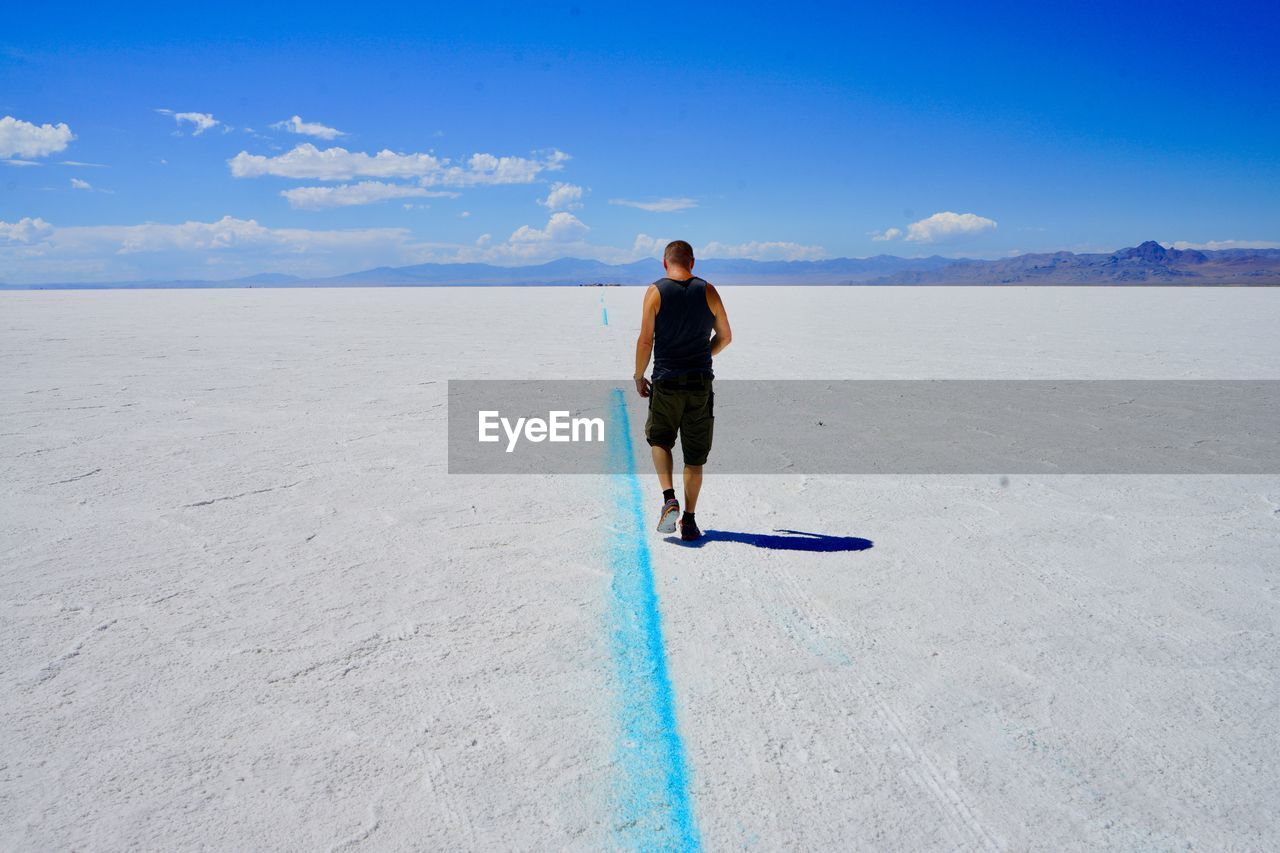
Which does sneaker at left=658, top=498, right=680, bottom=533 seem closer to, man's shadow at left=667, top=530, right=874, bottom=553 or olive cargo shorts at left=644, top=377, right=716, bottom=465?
man's shadow at left=667, top=530, right=874, bottom=553

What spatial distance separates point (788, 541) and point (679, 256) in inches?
66.8

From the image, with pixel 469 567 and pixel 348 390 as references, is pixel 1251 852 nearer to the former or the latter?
pixel 469 567

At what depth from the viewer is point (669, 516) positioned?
4289 mm

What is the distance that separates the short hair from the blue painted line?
5.08 ft

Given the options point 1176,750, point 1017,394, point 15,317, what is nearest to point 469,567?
point 1176,750

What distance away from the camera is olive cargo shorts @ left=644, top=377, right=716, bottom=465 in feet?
13.6

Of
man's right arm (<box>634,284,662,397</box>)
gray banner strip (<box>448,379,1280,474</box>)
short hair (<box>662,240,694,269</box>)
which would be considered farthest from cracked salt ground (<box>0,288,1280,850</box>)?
short hair (<box>662,240,694,269</box>)

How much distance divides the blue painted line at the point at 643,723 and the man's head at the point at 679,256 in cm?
153

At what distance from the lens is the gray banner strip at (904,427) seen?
19.8 ft

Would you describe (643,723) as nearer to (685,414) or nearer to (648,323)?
(685,414)

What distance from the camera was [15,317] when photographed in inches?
965

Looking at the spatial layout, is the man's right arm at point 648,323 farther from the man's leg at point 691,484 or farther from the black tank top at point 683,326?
the man's leg at point 691,484

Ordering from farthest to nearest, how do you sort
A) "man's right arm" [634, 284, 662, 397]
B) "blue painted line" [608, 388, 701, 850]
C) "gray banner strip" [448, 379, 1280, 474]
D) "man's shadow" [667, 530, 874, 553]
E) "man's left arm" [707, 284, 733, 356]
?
1. "gray banner strip" [448, 379, 1280, 474]
2. "man's shadow" [667, 530, 874, 553]
3. "man's left arm" [707, 284, 733, 356]
4. "man's right arm" [634, 284, 662, 397]
5. "blue painted line" [608, 388, 701, 850]

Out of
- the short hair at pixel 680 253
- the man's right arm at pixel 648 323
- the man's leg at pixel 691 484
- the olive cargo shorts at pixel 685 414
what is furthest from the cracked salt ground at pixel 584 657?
the short hair at pixel 680 253
